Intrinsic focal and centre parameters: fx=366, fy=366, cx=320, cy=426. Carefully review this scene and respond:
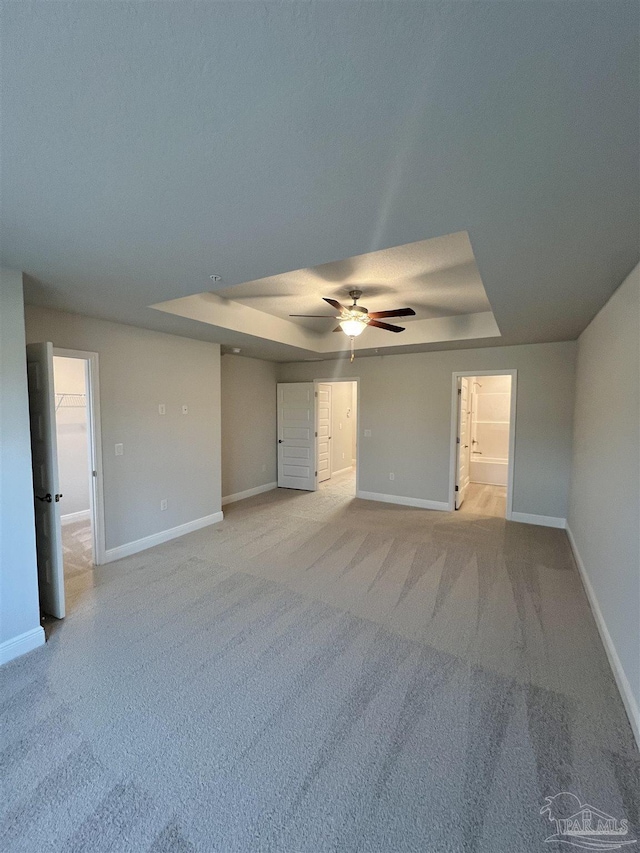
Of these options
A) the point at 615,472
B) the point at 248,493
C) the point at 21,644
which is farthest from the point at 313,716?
the point at 248,493

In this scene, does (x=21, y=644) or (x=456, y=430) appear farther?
(x=456, y=430)

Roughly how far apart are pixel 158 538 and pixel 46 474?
1.78 meters

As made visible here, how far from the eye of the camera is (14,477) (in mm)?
2352

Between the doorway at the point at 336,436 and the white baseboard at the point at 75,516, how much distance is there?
376 centimetres

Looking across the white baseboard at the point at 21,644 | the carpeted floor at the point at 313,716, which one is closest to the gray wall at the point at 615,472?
the carpeted floor at the point at 313,716

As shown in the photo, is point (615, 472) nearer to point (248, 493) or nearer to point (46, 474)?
point (46, 474)

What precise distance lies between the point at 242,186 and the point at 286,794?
251 cm

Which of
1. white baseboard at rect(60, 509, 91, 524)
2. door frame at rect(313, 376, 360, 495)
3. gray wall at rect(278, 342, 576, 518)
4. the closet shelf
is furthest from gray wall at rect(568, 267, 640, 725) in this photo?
the closet shelf

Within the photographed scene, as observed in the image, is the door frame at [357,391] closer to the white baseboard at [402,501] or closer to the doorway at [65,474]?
the white baseboard at [402,501]

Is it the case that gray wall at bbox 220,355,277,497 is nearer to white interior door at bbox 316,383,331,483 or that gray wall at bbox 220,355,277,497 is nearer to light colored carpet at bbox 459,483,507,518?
white interior door at bbox 316,383,331,483

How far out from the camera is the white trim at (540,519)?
480 cm

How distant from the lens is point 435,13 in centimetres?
81

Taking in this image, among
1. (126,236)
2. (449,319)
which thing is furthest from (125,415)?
(449,319)

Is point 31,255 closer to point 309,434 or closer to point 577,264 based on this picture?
point 577,264
